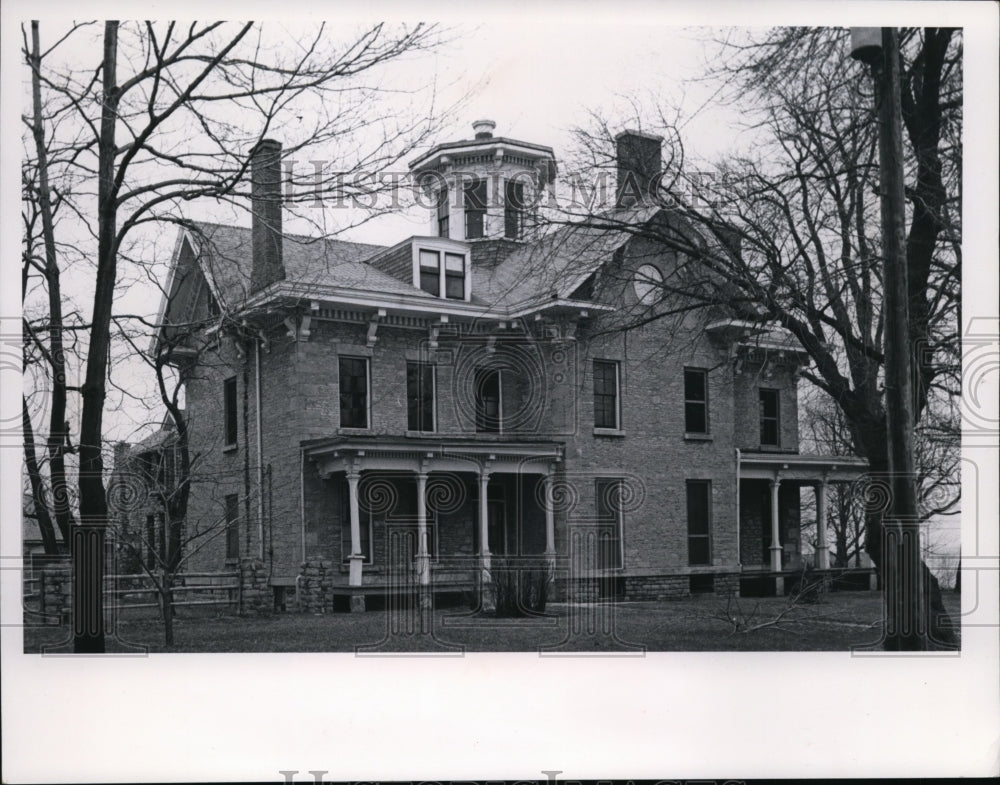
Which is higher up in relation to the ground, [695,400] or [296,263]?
[296,263]

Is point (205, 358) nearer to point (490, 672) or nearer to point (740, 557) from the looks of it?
point (490, 672)

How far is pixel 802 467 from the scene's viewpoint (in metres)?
12.5

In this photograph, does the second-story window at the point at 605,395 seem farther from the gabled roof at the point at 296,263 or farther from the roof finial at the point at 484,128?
the roof finial at the point at 484,128

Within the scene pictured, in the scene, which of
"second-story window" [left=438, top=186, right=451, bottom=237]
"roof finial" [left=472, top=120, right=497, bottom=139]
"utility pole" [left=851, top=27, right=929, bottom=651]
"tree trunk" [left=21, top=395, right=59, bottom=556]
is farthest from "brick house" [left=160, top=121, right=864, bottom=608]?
"tree trunk" [left=21, top=395, right=59, bottom=556]

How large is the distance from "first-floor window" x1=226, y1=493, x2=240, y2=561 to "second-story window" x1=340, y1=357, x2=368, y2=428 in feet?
4.91

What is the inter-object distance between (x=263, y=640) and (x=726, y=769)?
4552 mm

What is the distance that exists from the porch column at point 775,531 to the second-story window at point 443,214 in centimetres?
468

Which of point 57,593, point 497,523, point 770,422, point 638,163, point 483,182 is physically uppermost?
point 638,163

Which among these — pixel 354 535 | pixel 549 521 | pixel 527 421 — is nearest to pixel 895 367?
pixel 527 421

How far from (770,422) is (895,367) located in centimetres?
251

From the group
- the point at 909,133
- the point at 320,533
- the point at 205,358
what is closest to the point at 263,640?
the point at 320,533

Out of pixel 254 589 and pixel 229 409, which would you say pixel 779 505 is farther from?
pixel 229 409

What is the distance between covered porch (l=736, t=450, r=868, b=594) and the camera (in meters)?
12.3

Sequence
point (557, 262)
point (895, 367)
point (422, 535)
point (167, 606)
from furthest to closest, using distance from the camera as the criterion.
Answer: point (557, 262) < point (422, 535) < point (167, 606) < point (895, 367)
